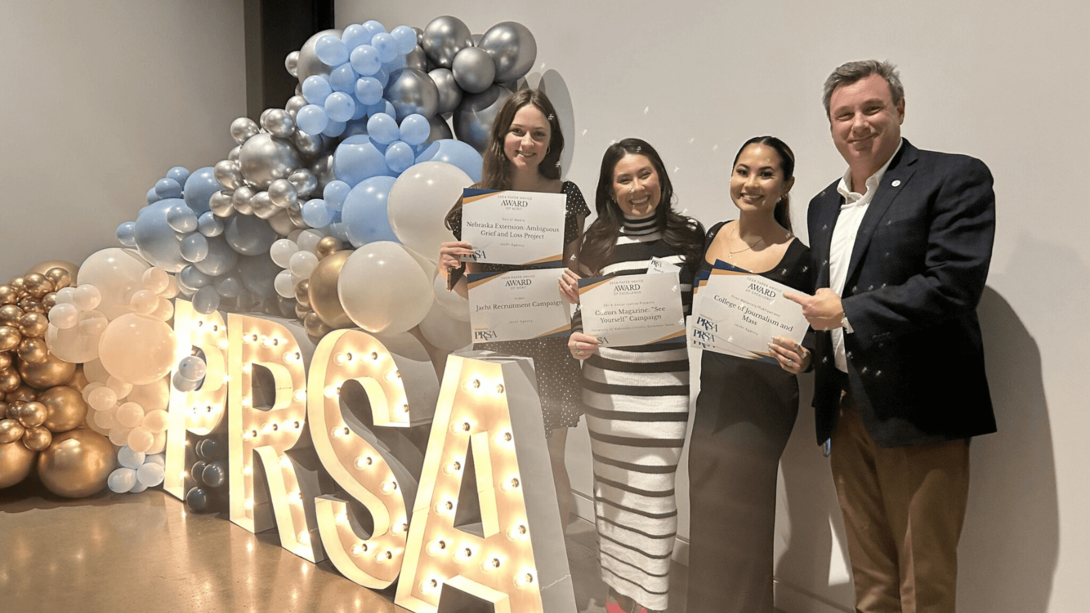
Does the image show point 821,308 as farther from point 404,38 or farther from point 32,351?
point 32,351

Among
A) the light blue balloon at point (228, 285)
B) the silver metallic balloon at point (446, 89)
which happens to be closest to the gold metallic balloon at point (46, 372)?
the light blue balloon at point (228, 285)

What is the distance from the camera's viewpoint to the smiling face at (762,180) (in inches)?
63.1

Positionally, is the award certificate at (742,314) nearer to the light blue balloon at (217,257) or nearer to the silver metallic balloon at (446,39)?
the silver metallic balloon at (446,39)

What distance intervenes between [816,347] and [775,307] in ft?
0.47

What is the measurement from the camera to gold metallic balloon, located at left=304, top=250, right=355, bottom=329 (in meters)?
2.28

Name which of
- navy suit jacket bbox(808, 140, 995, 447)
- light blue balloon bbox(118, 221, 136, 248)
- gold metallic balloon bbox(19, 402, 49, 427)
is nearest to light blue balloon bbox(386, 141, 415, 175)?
light blue balloon bbox(118, 221, 136, 248)

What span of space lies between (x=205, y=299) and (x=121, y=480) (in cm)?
92

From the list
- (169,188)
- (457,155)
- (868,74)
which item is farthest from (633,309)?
(169,188)

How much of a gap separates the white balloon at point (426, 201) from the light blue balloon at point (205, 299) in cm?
101

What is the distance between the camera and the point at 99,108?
11.8 feet

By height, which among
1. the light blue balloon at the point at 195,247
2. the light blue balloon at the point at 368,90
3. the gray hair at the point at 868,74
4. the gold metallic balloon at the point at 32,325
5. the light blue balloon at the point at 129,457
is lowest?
the light blue balloon at the point at 129,457

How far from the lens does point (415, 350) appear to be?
2279 mm

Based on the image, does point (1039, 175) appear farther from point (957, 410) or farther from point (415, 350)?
point (415, 350)

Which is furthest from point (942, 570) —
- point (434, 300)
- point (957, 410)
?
point (434, 300)
